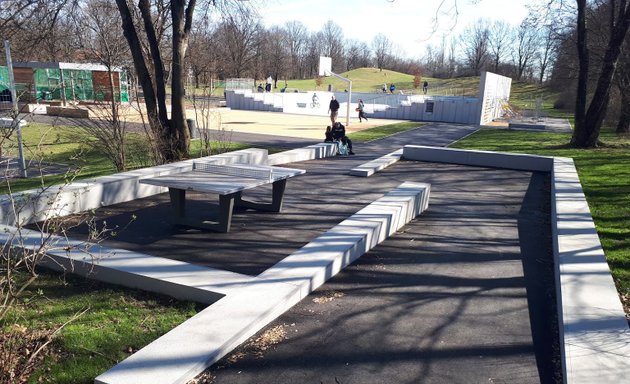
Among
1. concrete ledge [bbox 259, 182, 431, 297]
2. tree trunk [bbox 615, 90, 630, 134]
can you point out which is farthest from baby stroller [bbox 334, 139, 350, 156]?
tree trunk [bbox 615, 90, 630, 134]

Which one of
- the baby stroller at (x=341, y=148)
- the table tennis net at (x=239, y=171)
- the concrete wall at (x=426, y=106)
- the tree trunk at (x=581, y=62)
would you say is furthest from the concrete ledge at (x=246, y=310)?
the concrete wall at (x=426, y=106)

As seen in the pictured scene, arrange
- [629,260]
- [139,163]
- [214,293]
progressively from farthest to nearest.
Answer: [139,163] → [629,260] → [214,293]

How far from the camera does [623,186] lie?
10305 mm

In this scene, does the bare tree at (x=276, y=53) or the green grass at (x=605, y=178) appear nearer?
the green grass at (x=605, y=178)

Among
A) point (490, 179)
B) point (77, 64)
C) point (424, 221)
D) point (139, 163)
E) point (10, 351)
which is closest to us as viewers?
point (10, 351)

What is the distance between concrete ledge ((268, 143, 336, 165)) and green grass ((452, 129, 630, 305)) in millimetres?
6557

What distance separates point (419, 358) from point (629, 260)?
3.76m

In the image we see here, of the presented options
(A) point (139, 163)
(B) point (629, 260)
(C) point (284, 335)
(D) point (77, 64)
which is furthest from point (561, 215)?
(D) point (77, 64)

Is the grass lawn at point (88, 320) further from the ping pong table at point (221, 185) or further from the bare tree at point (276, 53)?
the bare tree at point (276, 53)

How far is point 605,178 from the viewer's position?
11.3 m

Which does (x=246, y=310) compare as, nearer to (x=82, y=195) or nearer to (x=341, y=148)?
(x=82, y=195)

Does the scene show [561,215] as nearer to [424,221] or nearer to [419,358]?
[424,221]

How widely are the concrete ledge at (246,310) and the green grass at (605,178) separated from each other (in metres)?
2.81

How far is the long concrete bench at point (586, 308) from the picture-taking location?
3125 mm
